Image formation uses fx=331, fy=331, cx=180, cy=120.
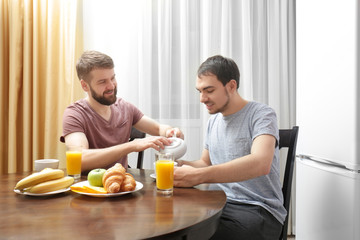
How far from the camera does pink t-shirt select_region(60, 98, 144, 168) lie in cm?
198

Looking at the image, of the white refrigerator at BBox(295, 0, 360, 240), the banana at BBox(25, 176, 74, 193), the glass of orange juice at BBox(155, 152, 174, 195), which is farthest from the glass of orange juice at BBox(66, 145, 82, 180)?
the white refrigerator at BBox(295, 0, 360, 240)

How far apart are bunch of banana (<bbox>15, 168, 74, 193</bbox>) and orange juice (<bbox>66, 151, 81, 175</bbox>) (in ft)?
0.67

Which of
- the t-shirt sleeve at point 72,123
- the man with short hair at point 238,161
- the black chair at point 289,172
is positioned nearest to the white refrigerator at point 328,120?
the black chair at point 289,172

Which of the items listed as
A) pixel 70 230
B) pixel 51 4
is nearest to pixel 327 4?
pixel 70 230

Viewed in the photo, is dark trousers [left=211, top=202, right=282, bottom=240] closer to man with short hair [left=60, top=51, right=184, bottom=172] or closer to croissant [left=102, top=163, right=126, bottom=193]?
croissant [left=102, top=163, right=126, bottom=193]

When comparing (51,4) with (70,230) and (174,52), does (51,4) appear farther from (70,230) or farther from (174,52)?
(70,230)

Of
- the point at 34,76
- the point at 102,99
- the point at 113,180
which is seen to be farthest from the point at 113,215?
the point at 34,76

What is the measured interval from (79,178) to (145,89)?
1525 millimetres

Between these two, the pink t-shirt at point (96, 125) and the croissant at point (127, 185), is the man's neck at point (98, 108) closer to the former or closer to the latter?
the pink t-shirt at point (96, 125)

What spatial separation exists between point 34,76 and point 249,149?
2.03 meters

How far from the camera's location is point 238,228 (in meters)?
1.41

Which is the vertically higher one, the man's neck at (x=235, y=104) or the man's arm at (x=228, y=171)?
the man's neck at (x=235, y=104)

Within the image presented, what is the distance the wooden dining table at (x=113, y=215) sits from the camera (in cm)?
86

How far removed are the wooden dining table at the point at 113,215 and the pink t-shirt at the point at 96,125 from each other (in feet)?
2.26
